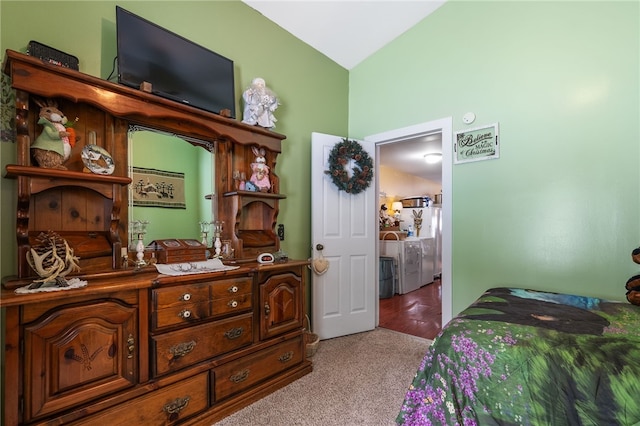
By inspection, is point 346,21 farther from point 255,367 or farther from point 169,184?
point 255,367

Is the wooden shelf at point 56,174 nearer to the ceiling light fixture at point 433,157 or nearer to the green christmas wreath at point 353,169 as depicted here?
the green christmas wreath at point 353,169

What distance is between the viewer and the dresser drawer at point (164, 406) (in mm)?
1321

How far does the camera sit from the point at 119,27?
167 cm

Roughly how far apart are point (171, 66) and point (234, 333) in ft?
5.99

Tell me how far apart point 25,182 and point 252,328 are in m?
1.42

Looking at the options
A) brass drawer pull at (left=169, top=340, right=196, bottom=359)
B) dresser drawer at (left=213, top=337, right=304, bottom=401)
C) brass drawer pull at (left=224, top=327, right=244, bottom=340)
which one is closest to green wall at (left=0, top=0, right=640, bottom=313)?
brass drawer pull at (left=169, top=340, right=196, bottom=359)

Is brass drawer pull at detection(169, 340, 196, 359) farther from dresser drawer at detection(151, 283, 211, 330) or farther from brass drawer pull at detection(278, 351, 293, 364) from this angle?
brass drawer pull at detection(278, 351, 293, 364)

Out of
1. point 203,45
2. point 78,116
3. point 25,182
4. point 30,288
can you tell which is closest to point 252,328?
point 30,288

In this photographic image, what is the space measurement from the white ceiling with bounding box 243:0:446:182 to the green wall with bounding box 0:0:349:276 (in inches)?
3.7

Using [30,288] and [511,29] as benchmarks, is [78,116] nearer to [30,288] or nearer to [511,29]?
[30,288]

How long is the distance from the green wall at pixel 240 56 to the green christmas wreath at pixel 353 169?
0.29 metres

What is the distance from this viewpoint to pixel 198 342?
1604mm

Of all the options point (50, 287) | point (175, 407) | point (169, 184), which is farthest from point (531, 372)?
point (169, 184)

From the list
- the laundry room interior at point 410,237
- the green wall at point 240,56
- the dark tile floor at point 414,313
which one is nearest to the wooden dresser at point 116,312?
the green wall at point 240,56
